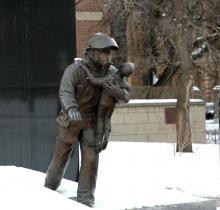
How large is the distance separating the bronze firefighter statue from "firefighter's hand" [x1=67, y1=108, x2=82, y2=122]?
0.25 metres

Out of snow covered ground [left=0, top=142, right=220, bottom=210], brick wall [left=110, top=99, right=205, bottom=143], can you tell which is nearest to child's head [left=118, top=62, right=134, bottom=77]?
snow covered ground [left=0, top=142, right=220, bottom=210]

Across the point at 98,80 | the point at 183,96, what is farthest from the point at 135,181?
the point at 183,96

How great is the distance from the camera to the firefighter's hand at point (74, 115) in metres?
6.48

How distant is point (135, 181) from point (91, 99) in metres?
3.81

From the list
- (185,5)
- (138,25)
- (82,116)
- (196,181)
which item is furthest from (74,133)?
(138,25)

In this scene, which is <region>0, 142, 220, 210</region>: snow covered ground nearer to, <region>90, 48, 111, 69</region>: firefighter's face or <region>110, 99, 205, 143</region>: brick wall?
<region>90, 48, 111, 69</region>: firefighter's face

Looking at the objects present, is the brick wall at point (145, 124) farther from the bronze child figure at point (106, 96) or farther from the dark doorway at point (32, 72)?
the bronze child figure at point (106, 96)

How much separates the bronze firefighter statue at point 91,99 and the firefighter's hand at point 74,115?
9.8 inches

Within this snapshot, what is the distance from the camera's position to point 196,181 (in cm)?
1260

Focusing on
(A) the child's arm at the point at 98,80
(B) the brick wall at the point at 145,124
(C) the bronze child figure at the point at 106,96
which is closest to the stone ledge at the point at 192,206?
(C) the bronze child figure at the point at 106,96

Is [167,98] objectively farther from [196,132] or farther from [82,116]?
[82,116]

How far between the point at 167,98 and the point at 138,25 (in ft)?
21.8

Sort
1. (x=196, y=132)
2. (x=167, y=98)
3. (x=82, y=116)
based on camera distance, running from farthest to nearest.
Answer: (x=167, y=98)
(x=196, y=132)
(x=82, y=116)

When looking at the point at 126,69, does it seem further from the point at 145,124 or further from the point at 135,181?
the point at 145,124
